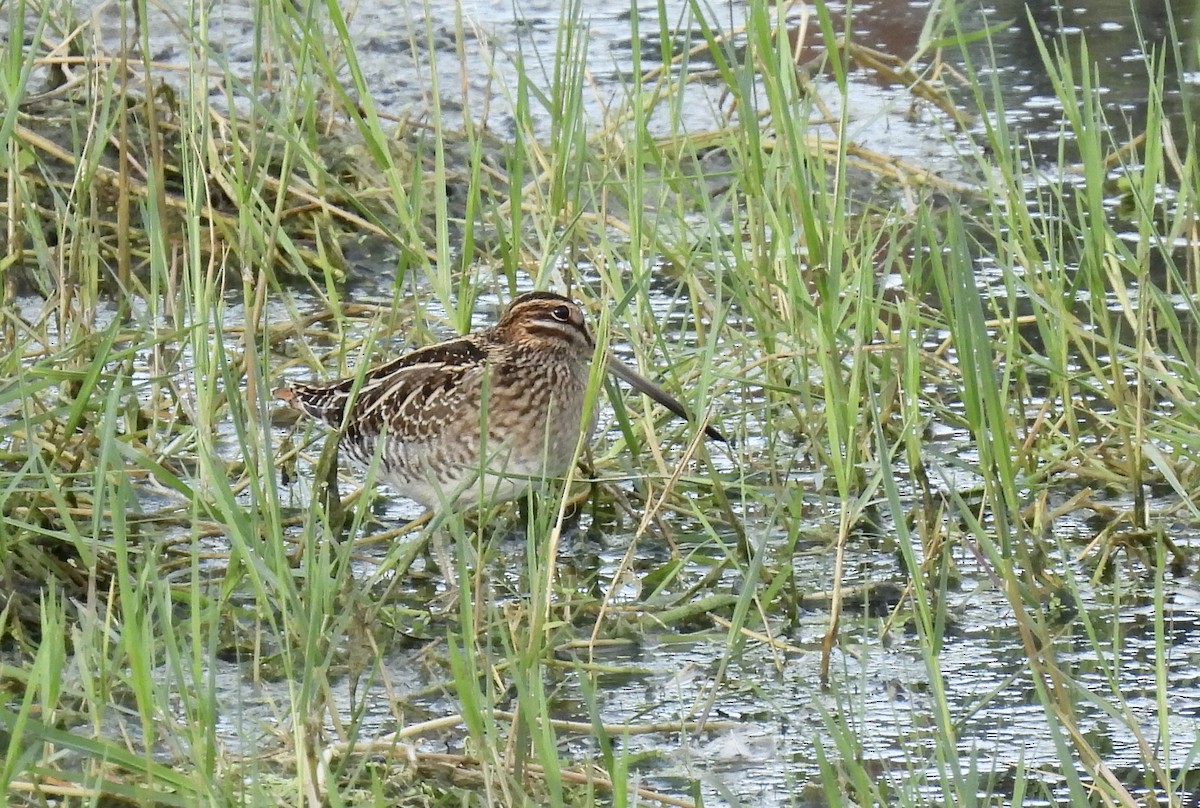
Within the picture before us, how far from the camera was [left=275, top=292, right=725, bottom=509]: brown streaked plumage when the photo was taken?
13.4 ft

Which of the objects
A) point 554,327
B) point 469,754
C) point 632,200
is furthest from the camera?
point 554,327

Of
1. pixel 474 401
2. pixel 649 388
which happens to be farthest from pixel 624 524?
pixel 474 401

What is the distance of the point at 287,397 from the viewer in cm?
433

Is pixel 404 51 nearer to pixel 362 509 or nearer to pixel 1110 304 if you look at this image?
pixel 1110 304

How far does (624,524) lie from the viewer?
163 inches

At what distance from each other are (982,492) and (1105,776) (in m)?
1.55

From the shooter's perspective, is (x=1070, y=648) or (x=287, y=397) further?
(x=287, y=397)

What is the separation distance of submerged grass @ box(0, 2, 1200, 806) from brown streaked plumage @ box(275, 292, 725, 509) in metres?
0.10

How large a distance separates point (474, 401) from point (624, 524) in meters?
0.40

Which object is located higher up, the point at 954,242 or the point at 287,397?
the point at 954,242

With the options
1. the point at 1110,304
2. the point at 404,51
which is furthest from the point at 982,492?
the point at 404,51

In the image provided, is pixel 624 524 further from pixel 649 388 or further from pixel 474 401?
pixel 474 401

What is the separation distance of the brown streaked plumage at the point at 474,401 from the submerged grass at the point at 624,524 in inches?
4.0

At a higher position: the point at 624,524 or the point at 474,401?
the point at 474,401
